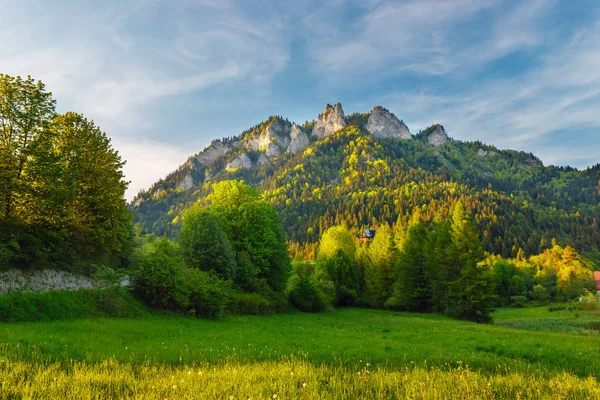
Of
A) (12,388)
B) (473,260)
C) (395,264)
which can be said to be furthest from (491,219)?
(12,388)

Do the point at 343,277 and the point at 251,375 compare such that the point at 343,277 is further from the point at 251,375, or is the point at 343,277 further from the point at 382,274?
the point at 251,375

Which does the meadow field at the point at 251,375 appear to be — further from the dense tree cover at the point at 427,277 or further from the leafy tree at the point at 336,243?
the leafy tree at the point at 336,243

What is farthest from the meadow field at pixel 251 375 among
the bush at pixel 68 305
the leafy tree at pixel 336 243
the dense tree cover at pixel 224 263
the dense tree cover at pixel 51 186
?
the leafy tree at pixel 336 243

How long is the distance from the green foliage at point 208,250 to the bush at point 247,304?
10.3 ft

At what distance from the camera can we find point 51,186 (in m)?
23.9

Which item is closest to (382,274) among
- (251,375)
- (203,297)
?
(203,297)

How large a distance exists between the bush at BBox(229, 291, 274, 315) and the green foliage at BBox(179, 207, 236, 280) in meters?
3.15

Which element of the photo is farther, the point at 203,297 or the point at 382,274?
the point at 382,274

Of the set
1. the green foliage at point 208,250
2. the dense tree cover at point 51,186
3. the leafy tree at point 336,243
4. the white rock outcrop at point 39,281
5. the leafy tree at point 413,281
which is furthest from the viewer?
the leafy tree at point 336,243

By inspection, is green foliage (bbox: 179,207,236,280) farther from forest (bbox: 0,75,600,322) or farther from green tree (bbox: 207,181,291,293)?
green tree (bbox: 207,181,291,293)

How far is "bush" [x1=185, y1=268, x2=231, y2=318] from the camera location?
95.2 feet

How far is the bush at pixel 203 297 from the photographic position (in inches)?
1143

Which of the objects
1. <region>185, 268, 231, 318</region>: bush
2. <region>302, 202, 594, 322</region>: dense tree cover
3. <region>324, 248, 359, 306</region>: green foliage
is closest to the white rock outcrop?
<region>185, 268, 231, 318</region>: bush

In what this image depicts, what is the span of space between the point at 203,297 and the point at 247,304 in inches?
373
